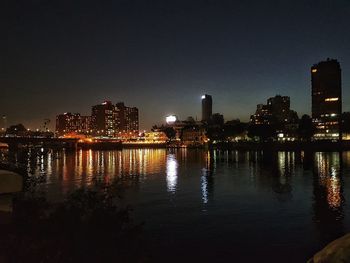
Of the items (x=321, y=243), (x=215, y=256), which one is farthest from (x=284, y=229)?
(x=215, y=256)

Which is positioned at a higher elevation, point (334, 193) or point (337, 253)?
point (337, 253)

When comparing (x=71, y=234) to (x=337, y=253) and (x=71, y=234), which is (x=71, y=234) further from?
(x=337, y=253)

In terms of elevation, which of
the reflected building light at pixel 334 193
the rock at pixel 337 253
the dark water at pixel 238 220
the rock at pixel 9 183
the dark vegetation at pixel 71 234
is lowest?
the reflected building light at pixel 334 193

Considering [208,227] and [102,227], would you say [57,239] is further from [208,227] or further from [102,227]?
[208,227]

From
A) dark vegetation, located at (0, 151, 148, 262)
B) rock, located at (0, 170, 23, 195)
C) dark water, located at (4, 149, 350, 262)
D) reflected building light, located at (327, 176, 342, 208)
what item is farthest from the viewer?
reflected building light, located at (327, 176, 342, 208)

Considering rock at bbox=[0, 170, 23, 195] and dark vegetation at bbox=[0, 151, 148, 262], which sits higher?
rock at bbox=[0, 170, 23, 195]

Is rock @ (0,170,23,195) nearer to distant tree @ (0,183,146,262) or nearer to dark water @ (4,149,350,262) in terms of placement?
distant tree @ (0,183,146,262)

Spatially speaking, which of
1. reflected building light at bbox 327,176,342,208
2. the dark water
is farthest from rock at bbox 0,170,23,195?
reflected building light at bbox 327,176,342,208

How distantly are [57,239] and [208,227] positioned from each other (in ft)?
62.1

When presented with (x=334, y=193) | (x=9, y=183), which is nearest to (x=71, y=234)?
(x=9, y=183)

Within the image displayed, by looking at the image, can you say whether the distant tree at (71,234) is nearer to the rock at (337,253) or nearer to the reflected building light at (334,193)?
the rock at (337,253)

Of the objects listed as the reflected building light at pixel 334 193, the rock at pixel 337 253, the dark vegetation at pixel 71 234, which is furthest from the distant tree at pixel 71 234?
the reflected building light at pixel 334 193

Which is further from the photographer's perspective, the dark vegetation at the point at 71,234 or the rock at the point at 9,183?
the dark vegetation at the point at 71,234

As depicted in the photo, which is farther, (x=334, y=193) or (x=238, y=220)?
(x=334, y=193)
